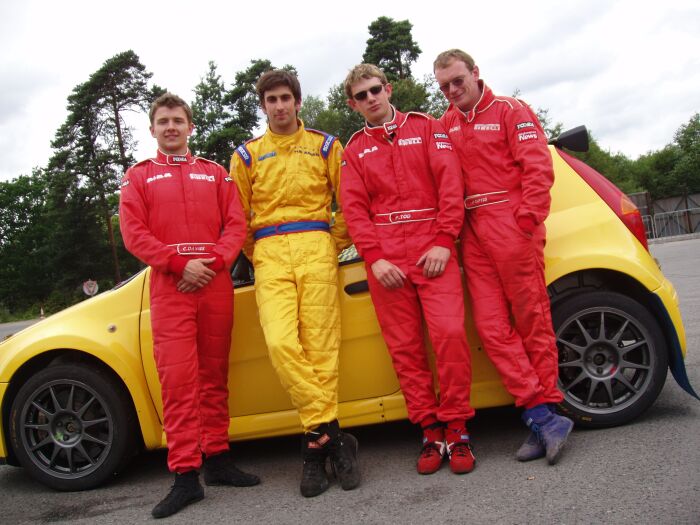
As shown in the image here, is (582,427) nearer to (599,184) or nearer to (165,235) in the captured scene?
(599,184)

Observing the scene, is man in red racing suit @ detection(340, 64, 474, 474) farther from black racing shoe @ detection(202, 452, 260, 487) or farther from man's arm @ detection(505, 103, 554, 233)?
→ black racing shoe @ detection(202, 452, 260, 487)

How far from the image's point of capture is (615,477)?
2.67 m

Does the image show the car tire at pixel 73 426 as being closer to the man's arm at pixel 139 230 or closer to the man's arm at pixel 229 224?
the man's arm at pixel 139 230

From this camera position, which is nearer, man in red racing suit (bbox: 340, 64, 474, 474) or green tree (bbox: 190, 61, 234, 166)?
man in red racing suit (bbox: 340, 64, 474, 474)

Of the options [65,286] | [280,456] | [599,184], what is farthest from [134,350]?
[65,286]

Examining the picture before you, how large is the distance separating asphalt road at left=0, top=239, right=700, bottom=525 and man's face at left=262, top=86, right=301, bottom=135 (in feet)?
6.38

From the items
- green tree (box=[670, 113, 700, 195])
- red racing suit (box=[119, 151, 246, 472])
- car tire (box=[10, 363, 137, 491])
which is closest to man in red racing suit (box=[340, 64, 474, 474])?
red racing suit (box=[119, 151, 246, 472])

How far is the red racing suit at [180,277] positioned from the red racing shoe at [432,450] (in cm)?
110

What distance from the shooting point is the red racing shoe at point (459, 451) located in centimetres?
298

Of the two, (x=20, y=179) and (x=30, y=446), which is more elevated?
(x=20, y=179)

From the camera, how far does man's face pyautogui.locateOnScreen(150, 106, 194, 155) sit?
11.2 feet

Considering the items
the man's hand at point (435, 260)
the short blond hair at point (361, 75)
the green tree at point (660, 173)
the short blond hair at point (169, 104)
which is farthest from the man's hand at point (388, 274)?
the green tree at point (660, 173)

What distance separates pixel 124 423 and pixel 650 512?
269 cm

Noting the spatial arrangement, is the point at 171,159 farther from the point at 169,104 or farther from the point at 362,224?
the point at 362,224
